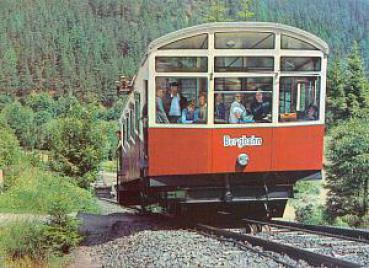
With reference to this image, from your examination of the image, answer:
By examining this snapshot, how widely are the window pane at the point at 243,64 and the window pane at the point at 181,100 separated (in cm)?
37

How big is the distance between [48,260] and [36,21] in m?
152

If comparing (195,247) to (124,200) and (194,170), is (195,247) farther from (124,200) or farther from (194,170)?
(124,200)

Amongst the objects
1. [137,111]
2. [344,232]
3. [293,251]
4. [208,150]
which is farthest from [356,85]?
[293,251]

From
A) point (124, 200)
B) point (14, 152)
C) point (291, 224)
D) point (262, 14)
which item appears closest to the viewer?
point (291, 224)

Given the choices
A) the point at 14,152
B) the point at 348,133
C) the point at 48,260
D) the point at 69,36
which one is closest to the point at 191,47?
the point at 48,260

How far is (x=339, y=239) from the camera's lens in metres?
8.43

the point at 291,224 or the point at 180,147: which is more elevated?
the point at 180,147

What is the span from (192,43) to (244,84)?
3.60 feet

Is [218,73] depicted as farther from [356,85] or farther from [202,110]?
[356,85]

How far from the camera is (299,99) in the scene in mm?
10109

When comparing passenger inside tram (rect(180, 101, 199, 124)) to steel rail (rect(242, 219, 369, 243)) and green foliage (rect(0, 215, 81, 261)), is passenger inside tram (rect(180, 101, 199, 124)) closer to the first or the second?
steel rail (rect(242, 219, 369, 243))

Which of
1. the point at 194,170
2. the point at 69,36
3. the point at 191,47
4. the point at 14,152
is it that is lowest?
the point at 14,152

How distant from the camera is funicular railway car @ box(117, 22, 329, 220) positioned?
975 centimetres

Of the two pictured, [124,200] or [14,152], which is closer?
[124,200]
